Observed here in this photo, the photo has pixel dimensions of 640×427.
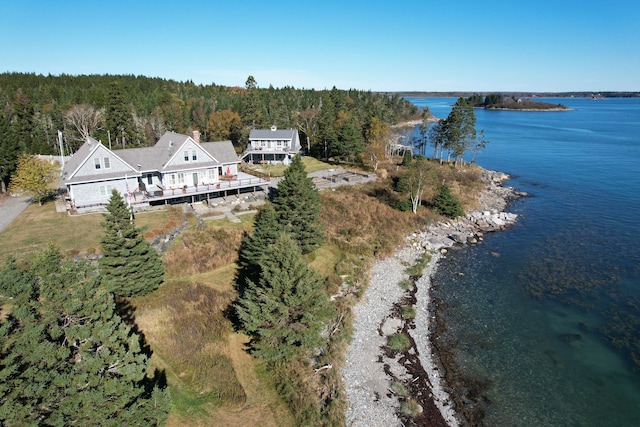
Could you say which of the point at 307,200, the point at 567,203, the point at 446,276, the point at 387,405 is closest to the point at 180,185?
the point at 307,200

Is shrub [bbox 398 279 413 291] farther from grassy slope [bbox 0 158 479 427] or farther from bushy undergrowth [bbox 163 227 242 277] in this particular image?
bushy undergrowth [bbox 163 227 242 277]

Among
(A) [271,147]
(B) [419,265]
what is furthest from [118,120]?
(B) [419,265]

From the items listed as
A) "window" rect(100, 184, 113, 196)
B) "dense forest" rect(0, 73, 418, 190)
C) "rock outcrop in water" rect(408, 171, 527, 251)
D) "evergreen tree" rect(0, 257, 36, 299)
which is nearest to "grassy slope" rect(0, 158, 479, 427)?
"rock outcrop in water" rect(408, 171, 527, 251)

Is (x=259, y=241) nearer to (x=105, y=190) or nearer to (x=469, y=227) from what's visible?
(x=105, y=190)

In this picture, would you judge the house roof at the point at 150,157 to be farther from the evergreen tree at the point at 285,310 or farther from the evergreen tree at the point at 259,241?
the evergreen tree at the point at 285,310

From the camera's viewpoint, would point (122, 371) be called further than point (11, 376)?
Yes

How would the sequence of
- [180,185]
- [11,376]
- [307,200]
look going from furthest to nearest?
[180,185] < [307,200] < [11,376]

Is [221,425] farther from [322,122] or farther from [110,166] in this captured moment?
[322,122]
